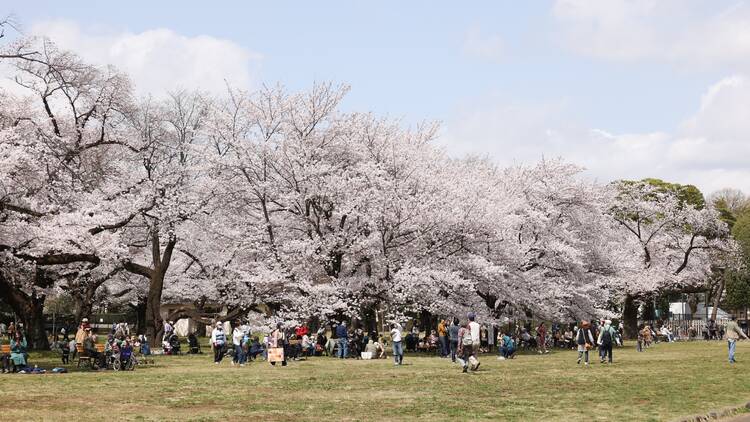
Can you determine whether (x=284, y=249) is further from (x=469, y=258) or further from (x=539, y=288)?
(x=539, y=288)

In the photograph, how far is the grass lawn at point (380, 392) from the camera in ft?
50.3

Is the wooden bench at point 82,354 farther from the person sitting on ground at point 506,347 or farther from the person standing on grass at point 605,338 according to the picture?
the person standing on grass at point 605,338

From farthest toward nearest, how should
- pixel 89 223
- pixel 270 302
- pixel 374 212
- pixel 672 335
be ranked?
1. pixel 672 335
2. pixel 270 302
3. pixel 374 212
4. pixel 89 223

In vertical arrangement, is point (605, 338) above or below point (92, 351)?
above

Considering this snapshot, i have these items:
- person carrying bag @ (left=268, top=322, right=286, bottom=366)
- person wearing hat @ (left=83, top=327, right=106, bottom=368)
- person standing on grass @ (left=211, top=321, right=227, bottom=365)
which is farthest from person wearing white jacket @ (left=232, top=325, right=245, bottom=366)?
person wearing hat @ (left=83, top=327, right=106, bottom=368)

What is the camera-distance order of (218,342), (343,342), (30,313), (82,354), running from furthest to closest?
1. (30,313)
2. (343,342)
3. (218,342)
4. (82,354)

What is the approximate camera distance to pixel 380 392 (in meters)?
19.3

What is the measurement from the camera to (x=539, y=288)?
4316 cm

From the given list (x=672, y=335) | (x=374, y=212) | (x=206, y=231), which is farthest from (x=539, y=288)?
(x=672, y=335)

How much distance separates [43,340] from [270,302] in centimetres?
1268

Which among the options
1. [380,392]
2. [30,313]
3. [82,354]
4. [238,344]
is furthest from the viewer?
[30,313]

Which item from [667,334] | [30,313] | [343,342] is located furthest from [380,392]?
[667,334]

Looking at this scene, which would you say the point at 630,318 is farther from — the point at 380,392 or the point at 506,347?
the point at 380,392

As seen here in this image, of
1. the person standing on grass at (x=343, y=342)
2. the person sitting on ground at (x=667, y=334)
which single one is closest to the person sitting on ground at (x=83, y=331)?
the person standing on grass at (x=343, y=342)
